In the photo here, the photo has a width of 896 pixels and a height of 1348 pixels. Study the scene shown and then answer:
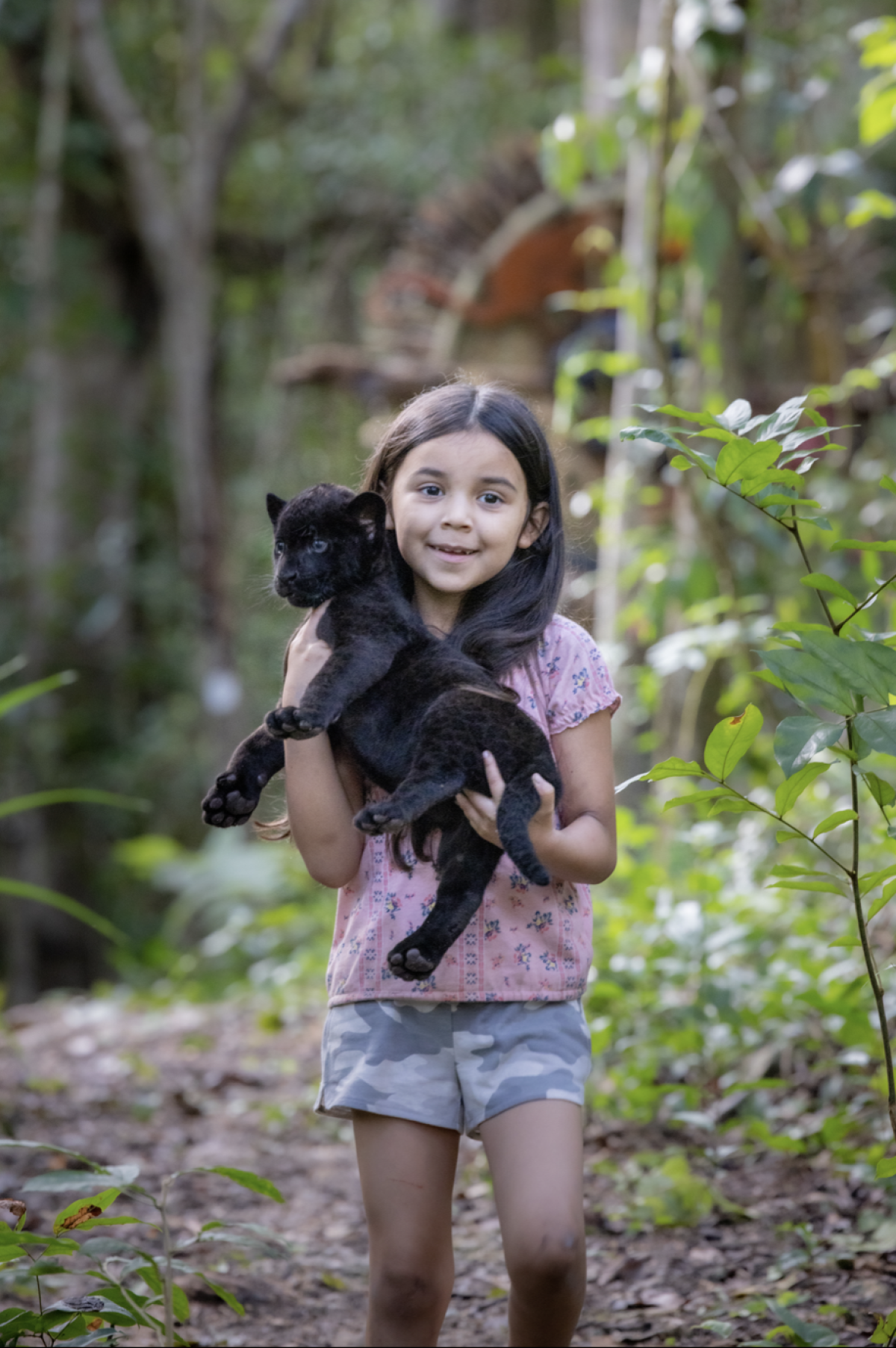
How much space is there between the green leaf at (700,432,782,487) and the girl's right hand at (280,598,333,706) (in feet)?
1.96

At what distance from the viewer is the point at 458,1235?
8.91 feet

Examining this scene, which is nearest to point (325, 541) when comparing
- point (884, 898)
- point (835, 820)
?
point (835, 820)

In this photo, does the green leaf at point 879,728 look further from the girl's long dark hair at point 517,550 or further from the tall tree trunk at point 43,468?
the tall tree trunk at point 43,468

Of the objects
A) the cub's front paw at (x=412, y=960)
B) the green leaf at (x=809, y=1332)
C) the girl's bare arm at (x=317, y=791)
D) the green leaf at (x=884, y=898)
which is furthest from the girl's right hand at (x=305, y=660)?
the green leaf at (x=809, y=1332)

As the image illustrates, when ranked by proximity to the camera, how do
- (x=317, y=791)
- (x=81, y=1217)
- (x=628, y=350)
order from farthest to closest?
(x=628, y=350) → (x=317, y=791) → (x=81, y=1217)

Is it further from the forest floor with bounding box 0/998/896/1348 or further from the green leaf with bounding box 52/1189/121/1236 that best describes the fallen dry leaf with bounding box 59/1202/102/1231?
the forest floor with bounding box 0/998/896/1348

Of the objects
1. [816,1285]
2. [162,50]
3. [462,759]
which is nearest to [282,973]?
[816,1285]

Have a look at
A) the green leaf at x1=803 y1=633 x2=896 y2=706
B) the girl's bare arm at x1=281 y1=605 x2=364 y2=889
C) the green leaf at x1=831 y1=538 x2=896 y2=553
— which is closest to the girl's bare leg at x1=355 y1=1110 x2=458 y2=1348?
the girl's bare arm at x1=281 y1=605 x2=364 y2=889

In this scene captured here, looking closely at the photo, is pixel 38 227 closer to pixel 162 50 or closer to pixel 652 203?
pixel 162 50

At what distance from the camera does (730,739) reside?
1713 millimetres

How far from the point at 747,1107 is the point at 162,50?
9.00 metres

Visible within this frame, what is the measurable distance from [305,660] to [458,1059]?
0.62 meters

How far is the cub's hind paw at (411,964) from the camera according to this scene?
1.64m

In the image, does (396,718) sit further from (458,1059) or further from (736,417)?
(736,417)
